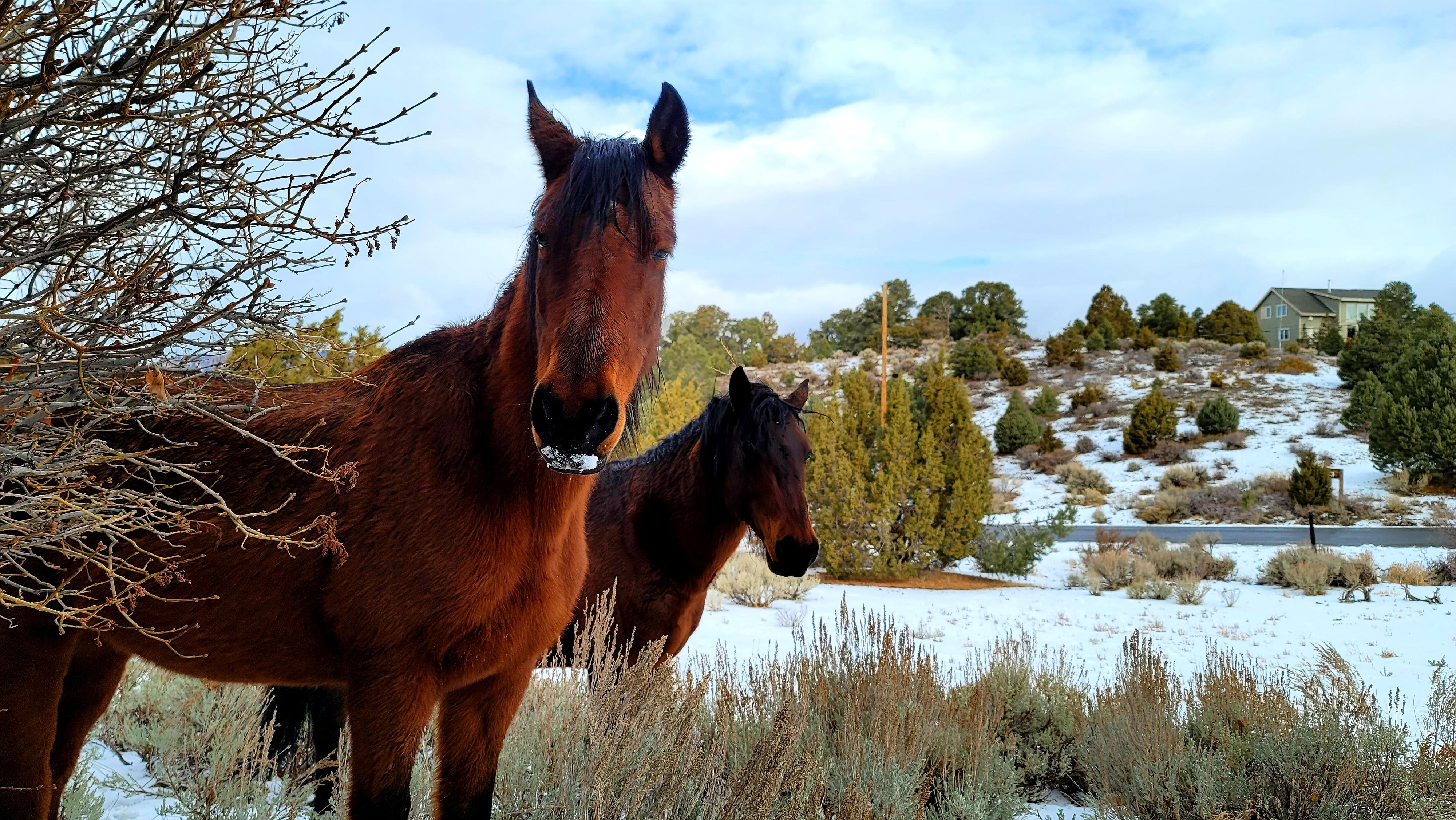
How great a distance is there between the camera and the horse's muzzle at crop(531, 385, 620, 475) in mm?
1829

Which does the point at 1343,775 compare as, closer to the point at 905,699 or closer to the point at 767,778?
the point at 905,699

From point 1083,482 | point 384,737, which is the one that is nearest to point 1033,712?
point 384,737

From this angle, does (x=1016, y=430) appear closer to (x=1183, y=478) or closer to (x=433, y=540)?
(x=1183, y=478)

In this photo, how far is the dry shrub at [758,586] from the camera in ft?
35.9

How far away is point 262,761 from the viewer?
3.59m

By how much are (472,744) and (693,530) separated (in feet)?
6.73

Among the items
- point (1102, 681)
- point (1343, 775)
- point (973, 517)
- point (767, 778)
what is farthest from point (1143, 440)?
point (767, 778)

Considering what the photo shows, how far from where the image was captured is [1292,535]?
58.9 ft

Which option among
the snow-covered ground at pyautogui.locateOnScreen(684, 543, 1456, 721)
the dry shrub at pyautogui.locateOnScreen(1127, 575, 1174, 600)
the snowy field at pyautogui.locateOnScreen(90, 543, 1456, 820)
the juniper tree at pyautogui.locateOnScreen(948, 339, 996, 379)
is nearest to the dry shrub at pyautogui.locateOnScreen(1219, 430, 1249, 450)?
the juniper tree at pyautogui.locateOnScreen(948, 339, 996, 379)

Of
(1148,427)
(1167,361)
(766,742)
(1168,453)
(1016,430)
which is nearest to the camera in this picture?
(766,742)

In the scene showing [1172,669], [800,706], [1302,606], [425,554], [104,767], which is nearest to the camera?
[425,554]

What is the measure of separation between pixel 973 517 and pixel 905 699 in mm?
10602

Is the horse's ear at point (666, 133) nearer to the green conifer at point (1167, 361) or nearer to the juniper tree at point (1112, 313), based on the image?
the green conifer at point (1167, 361)

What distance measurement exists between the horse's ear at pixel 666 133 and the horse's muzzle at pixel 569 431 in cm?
92
